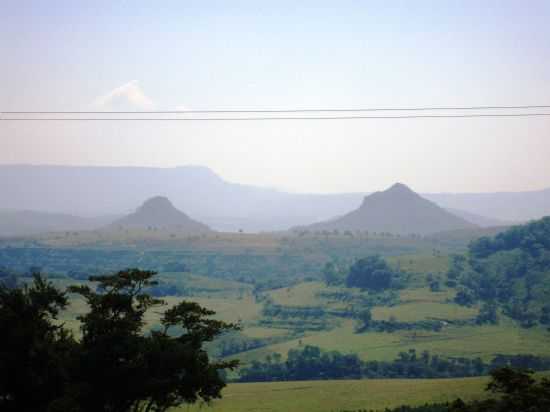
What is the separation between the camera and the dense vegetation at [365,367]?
102 m

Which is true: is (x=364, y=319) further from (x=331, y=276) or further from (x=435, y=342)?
(x=331, y=276)

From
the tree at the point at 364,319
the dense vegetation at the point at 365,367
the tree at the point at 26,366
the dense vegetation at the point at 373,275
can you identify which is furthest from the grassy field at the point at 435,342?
the tree at the point at 26,366

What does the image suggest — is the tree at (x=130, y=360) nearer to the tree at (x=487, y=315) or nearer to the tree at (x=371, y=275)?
the tree at (x=487, y=315)

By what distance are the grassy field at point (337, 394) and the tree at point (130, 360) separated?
37.1 m

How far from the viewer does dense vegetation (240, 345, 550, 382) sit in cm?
10169

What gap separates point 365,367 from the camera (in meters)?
106

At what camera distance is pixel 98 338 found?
32.5 m

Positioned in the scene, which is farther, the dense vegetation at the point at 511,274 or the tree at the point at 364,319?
the dense vegetation at the point at 511,274

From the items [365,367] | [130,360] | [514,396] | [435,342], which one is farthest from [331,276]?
[514,396]

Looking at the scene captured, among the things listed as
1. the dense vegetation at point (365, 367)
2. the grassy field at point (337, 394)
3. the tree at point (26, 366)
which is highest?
the tree at point (26, 366)

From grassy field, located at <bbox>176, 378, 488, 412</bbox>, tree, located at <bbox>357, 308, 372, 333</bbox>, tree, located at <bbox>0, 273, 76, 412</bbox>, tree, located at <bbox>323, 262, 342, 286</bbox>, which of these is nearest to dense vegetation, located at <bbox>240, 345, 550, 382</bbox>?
grassy field, located at <bbox>176, 378, 488, 412</bbox>

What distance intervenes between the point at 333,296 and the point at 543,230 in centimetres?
5033

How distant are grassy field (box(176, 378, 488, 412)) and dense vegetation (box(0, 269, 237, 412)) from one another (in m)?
37.0

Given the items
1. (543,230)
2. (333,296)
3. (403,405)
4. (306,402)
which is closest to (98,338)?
(403,405)
